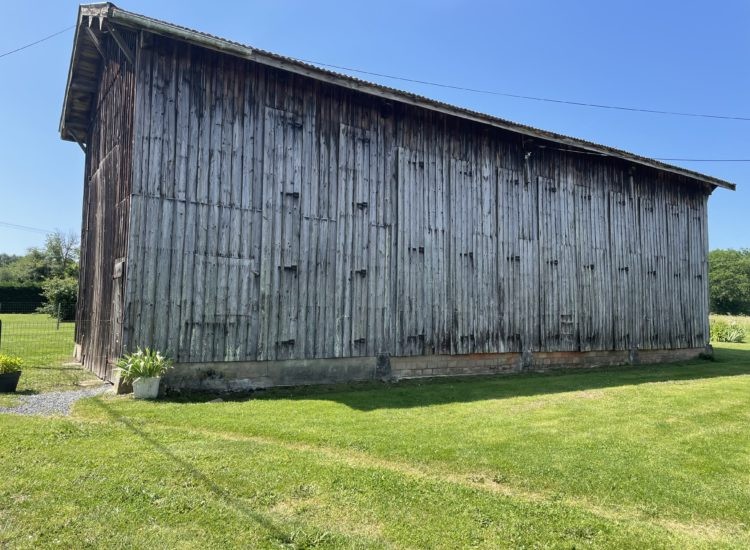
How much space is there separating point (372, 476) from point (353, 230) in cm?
695

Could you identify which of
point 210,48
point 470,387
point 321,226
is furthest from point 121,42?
point 470,387

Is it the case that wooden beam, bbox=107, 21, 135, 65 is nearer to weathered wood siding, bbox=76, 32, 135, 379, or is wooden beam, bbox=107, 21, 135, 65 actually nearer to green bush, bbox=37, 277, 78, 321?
weathered wood siding, bbox=76, 32, 135, 379

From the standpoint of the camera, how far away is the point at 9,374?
8211 millimetres

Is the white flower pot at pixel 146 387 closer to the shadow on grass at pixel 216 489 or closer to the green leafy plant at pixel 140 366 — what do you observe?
the green leafy plant at pixel 140 366

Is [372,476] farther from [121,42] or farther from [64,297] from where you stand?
[64,297]

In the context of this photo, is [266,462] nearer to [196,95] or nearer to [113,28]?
[196,95]

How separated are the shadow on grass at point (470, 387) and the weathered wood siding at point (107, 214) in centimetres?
267

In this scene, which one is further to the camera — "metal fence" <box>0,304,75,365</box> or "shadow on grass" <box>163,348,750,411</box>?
"metal fence" <box>0,304,75,365</box>

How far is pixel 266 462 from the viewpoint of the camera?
4.97 m

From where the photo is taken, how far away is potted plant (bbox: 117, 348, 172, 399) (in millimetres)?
8094

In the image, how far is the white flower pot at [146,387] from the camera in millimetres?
8070

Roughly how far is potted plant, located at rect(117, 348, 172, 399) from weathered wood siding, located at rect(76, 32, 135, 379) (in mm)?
566

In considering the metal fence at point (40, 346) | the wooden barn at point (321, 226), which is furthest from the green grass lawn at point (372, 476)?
the metal fence at point (40, 346)

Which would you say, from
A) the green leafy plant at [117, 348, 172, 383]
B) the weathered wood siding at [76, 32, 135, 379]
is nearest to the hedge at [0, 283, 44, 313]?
the weathered wood siding at [76, 32, 135, 379]
